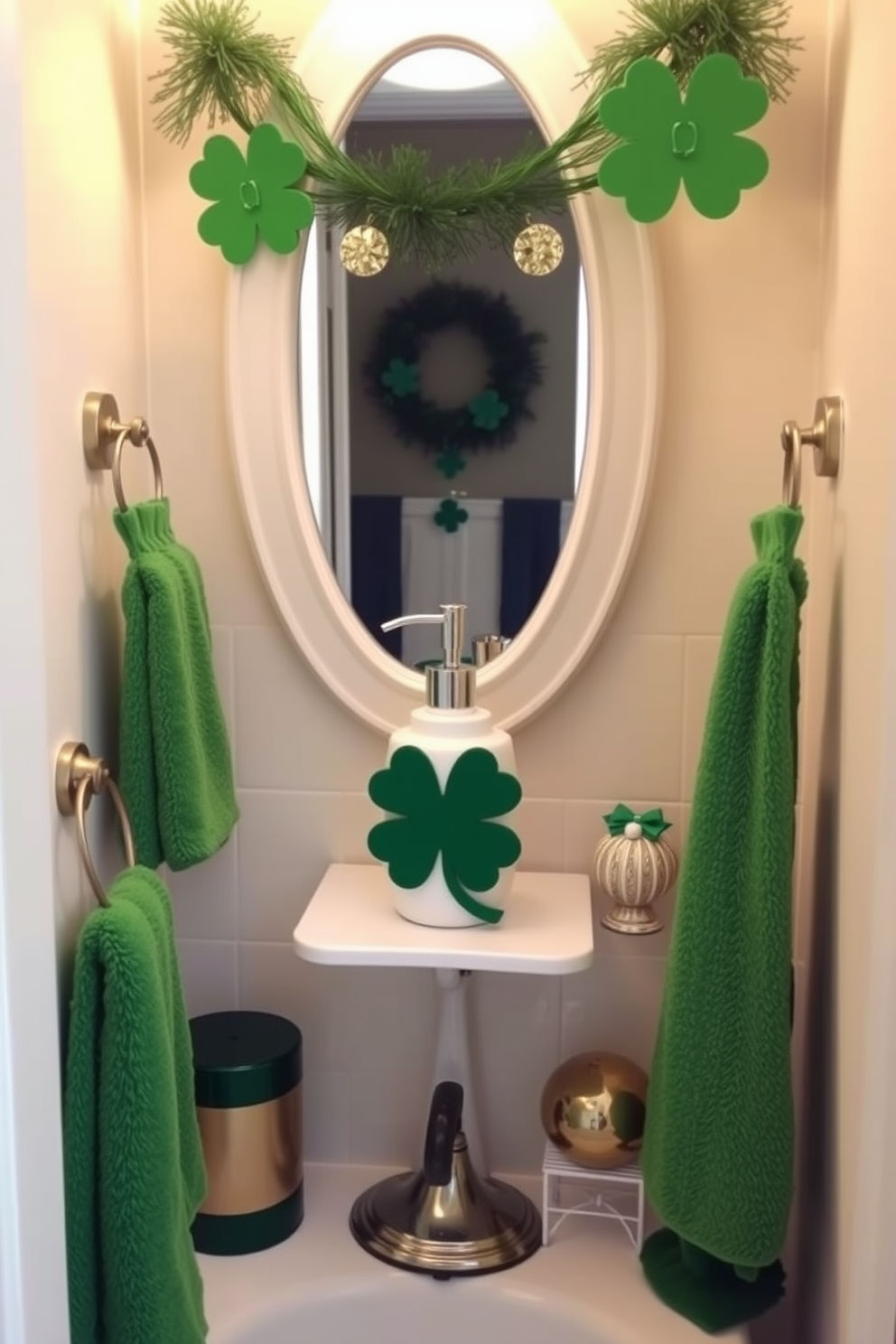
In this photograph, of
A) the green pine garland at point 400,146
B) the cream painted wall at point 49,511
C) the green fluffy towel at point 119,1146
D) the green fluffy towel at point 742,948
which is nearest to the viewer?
the cream painted wall at point 49,511

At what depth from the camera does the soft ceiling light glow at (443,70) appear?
3.40 feet

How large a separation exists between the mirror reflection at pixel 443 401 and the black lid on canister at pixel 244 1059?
321 mm

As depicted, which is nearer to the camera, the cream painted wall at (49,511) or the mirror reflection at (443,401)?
the cream painted wall at (49,511)

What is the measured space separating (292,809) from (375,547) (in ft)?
0.77

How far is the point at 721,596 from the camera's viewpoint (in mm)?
1086

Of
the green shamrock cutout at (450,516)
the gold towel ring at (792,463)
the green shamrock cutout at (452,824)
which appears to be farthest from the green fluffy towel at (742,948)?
the green shamrock cutout at (450,516)

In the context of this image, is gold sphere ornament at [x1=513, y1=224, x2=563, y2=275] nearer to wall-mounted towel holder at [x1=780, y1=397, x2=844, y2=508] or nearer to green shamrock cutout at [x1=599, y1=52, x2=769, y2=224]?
green shamrock cutout at [x1=599, y1=52, x2=769, y2=224]

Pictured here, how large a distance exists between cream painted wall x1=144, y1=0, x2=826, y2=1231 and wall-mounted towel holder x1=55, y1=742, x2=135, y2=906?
284 mm

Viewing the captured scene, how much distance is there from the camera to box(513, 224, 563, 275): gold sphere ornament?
41.2 inches

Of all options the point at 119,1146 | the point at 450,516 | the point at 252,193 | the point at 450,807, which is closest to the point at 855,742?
the point at 450,807

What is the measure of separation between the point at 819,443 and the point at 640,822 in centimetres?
31

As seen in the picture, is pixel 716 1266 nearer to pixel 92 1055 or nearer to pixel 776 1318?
pixel 776 1318

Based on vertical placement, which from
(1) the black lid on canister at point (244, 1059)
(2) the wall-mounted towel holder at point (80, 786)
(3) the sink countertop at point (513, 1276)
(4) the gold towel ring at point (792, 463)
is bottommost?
(3) the sink countertop at point (513, 1276)

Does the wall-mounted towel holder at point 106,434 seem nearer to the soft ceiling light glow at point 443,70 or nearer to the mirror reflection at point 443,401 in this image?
the mirror reflection at point 443,401
